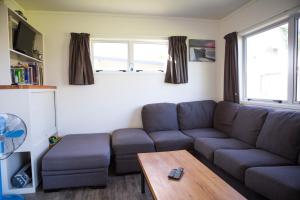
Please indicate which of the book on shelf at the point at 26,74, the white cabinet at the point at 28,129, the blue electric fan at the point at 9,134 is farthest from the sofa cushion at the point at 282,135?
the book on shelf at the point at 26,74

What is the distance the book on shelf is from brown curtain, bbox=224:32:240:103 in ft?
9.59

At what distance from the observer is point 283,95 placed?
8.69ft

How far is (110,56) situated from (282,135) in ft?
8.91

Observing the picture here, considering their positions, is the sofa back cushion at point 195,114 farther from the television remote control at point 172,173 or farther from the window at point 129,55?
the television remote control at point 172,173

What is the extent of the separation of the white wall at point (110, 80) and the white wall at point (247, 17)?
23 cm

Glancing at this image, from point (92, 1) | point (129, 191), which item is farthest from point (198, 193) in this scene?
point (92, 1)

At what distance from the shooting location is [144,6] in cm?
306

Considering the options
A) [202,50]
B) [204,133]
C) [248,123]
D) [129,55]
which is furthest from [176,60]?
[248,123]

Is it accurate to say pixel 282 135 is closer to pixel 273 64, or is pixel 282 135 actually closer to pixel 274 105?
pixel 274 105

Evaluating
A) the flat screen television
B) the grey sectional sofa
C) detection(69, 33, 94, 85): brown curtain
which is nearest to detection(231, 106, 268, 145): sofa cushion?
the grey sectional sofa

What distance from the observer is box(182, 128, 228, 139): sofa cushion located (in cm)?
→ 300

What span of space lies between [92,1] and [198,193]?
2.73 metres

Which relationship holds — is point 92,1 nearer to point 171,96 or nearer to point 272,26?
point 171,96

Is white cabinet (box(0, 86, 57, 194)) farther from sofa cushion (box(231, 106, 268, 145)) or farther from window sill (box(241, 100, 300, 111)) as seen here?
window sill (box(241, 100, 300, 111))
